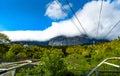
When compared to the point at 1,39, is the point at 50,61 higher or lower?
lower

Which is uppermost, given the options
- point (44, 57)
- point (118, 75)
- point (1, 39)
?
point (1, 39)

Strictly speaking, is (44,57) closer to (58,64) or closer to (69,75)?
(58,64)

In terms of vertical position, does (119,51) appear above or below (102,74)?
above

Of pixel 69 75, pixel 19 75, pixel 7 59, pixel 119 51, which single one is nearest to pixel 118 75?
pixel 69 75

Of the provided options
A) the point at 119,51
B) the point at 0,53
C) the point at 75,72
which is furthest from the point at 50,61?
the point at 0,53

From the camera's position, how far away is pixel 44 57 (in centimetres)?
1869

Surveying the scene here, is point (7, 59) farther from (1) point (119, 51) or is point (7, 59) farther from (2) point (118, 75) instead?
A: (2) point (118, 75)

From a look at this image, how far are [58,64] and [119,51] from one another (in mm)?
13856

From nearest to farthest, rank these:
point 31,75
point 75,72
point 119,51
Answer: point 31,75 → point 75,72 → point 119,51

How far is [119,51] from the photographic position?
101ft

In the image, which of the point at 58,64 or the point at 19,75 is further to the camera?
the point at 19,75

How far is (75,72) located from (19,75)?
4.38m

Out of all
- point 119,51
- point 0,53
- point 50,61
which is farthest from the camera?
point 0,53

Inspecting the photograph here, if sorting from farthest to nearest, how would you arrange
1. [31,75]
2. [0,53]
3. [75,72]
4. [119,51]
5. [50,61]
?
[0,53]
[119,51]
[75,72]
[31,75]
[50,61]
